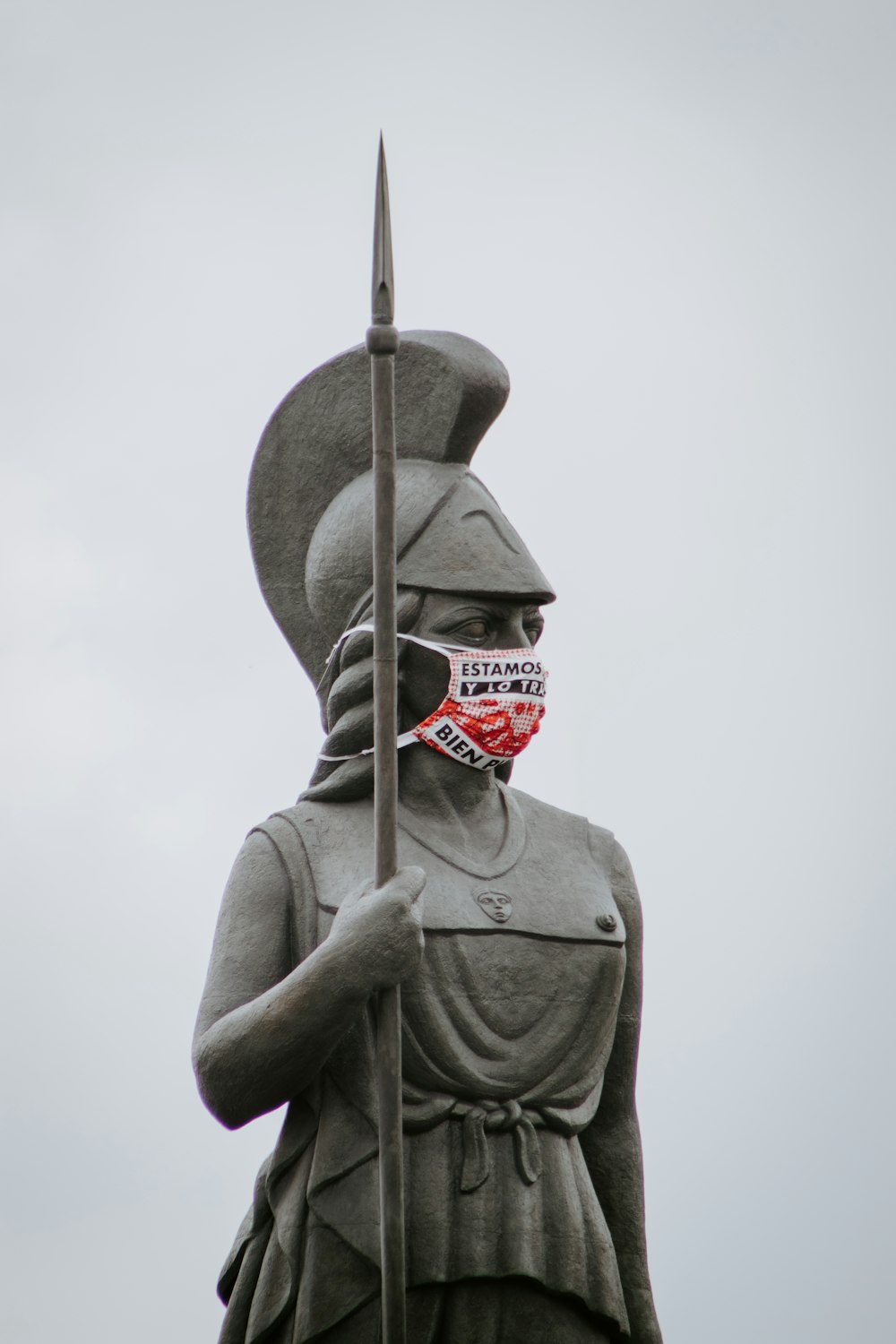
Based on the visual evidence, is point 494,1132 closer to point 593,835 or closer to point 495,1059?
point 495,1059

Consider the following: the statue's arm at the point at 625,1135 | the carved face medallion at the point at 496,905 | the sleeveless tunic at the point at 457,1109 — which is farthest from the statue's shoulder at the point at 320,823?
the statue's arm at the point at 625,1135

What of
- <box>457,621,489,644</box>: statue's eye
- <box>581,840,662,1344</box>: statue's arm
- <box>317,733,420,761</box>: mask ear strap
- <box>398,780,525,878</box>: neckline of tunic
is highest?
<box>457,621,489,644</box>: statue's eye

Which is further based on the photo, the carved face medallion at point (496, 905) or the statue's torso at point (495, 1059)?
the carved face medallion at point (496, 905)

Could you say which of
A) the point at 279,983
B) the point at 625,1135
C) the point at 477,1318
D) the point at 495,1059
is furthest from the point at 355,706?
the point at 477,1318

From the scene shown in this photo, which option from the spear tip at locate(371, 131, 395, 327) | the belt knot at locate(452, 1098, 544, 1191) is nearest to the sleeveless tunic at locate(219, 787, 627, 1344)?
the belt knot at locate(452, 1098, 544, 1191)

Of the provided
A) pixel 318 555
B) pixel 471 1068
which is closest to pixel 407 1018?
pixel 471 1068

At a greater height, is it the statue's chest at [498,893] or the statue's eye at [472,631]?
the statue's eye at [472,631]

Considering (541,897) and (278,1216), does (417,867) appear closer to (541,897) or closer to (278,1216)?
(541,897)

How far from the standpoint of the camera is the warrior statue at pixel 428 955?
24.9ft

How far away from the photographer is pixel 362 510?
334 inches

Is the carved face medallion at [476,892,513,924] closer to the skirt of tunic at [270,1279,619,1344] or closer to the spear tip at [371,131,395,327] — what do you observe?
the skirt of tunic at [270,1279,619,1344]

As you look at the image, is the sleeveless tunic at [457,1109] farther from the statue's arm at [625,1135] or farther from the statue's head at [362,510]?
the statue's head at [362,510]

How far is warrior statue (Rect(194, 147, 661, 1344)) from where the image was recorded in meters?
7.60

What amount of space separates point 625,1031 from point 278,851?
1513mm
